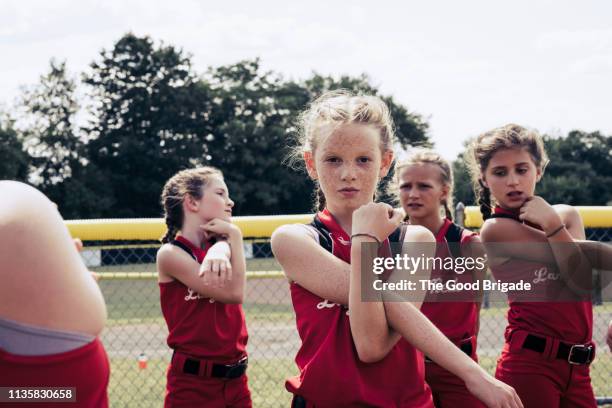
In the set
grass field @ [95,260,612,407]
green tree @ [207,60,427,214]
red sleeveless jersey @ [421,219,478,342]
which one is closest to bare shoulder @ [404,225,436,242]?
red sleeveless jersey @ [421,219,478,342]

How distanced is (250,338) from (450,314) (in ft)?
24.7

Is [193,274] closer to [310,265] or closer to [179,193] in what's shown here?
[179,193]

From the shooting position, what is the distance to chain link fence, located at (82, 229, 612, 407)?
6.85 m

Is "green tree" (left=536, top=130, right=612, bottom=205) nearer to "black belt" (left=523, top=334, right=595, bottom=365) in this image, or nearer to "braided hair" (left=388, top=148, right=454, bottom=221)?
"braided hair" (left=388, top=148, right=454, bottom=221)

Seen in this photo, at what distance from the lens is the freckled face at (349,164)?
2.47m

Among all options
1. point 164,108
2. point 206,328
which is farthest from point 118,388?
point 164,108

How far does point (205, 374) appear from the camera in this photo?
4043 mm

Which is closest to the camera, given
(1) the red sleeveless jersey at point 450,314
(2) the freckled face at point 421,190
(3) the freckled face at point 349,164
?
(3) the freckled face at point 349,164

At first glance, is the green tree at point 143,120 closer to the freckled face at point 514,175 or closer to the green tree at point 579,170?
the green tree at point 579,170

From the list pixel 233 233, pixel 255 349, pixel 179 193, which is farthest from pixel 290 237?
pixel 255 349

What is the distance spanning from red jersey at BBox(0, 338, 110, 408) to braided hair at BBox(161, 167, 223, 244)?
3.09 m

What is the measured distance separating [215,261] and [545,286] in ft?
5.74

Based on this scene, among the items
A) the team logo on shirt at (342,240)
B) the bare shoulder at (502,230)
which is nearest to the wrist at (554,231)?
the bare shoulder at (502,230)

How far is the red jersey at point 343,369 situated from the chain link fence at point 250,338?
3120 mm
